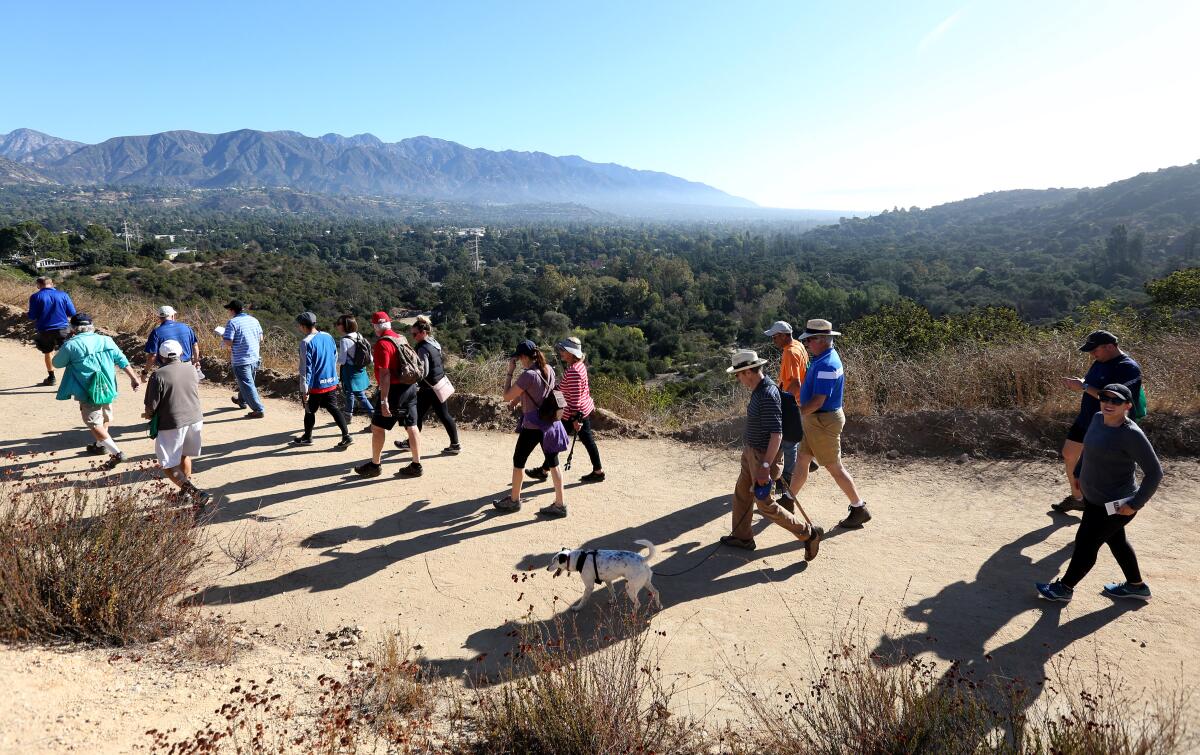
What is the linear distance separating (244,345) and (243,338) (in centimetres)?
10

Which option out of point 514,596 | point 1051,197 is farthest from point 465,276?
point 1051,197

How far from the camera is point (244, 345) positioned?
8023mm

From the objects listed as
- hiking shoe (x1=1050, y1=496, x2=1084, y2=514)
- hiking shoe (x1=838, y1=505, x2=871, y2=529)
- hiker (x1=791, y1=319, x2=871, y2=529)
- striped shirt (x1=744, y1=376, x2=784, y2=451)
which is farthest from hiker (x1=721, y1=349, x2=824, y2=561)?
hiking shoe (x1=1050, y1=496, x2=1084, y2=514)

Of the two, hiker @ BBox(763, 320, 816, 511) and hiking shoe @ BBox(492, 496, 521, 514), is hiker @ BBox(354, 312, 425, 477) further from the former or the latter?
hiker @ BBox(763, 320, 816, 511)

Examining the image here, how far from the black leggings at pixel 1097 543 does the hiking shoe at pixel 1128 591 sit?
0.15 ft

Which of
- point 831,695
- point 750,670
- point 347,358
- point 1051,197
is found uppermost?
point 1051,197

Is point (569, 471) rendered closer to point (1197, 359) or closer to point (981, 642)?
point (981, 642)

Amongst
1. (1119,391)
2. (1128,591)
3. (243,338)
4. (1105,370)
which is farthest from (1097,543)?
(243,338)

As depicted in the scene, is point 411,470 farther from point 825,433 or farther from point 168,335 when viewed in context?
point 825,433

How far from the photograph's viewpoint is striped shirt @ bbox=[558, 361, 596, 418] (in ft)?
19.3

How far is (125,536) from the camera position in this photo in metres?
3.84

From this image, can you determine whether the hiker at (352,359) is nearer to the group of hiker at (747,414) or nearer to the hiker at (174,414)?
the group of hiker at (747,414)

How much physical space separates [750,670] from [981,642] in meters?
1.38

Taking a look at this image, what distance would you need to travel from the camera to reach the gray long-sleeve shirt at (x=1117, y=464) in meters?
3.66
